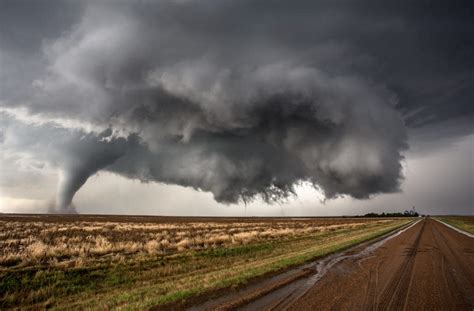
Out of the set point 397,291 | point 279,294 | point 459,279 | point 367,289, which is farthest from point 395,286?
point 279,294

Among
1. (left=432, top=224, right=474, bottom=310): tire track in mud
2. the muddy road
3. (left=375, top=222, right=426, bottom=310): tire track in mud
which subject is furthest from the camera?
(left=432, top=224, right=474, bottom=310): tire track in mud

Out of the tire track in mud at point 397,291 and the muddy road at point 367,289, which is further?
the muddy road at point 367,289

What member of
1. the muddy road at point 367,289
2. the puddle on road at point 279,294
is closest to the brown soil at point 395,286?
the muddy road at point 367,289

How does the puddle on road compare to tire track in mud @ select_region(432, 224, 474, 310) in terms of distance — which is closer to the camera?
the puddle on road

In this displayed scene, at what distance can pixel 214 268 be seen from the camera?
45.3 feet

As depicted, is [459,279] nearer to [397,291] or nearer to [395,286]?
[395,286]

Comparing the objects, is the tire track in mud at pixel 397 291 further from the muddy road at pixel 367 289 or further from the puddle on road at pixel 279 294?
the puddle on road at pixel 279 294

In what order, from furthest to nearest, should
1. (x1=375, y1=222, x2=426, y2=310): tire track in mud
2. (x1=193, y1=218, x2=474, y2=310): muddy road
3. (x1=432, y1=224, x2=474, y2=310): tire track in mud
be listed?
(x1=432, y1=224, x2=474, y2=310): tire track in mud
(x1=193, y1=218, x2=474, y2=310): muddy road
(x1=375, y1=222, x2=426, y2=310): tire track in mud

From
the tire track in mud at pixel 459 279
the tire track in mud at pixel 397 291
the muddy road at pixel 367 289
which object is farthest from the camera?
the tire track in mud at pixel 459 279

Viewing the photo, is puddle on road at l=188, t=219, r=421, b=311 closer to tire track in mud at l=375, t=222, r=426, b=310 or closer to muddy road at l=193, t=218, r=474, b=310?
muddy road at l=193, t=218, r=474, b=310

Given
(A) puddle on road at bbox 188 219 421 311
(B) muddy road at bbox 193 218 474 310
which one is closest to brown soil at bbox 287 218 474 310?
(B) muddy road at bbox 193 218 474 310

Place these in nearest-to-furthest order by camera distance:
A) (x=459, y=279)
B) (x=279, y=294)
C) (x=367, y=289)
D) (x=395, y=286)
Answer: (x=279, y=294)
(x=367, y=289)
(x=395, y=286)
(x=459, y=279)

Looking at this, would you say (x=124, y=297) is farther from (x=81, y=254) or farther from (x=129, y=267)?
(x=81, y=254)

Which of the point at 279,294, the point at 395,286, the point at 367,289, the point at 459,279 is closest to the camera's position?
the point at 279,294
